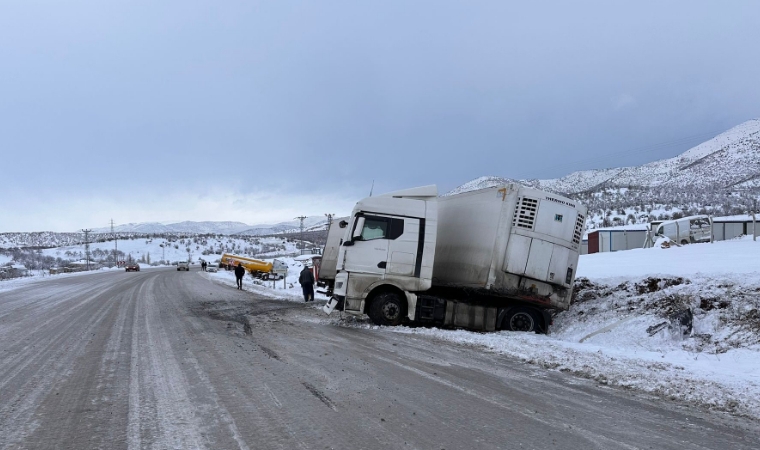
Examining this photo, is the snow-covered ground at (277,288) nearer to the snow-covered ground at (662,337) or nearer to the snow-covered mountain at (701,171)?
the snow-covered ground at (662,337)

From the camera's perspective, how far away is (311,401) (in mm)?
5895

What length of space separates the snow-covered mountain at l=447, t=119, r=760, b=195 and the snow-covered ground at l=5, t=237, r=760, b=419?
198ft

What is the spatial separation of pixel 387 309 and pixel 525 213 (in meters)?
4.07

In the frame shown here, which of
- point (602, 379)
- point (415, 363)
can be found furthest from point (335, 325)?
point (602, 379)

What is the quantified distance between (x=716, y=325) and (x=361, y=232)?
25.2 feet

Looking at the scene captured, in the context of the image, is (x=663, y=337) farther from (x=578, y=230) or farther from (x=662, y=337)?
(x=578, y=230)

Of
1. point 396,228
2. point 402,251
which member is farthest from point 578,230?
point 396,228

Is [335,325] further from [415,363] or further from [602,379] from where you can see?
[602,379]

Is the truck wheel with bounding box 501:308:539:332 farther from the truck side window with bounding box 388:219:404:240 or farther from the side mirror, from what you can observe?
the side mirror

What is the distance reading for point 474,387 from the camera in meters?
6.80

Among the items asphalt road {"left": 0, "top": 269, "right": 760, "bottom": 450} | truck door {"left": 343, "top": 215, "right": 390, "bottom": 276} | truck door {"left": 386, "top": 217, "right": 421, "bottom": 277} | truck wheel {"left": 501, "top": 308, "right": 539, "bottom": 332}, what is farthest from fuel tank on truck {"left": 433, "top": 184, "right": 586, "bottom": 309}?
asphalt road {"left": 0, "top": 269, "right": 760, "bottom": 450}

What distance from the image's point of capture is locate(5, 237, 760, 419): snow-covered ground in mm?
7059

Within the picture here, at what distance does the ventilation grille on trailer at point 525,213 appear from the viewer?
39.7 feet

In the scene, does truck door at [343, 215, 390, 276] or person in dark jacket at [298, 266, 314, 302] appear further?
A: person in dark jacket at [298, 266, 314, 302]
